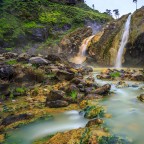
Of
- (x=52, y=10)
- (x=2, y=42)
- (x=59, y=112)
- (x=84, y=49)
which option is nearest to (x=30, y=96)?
(x=59, y=112)

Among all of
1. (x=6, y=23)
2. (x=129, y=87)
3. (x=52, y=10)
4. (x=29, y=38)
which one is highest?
(x=52, y=10)

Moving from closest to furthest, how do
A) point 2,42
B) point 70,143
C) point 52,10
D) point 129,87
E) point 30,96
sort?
point 70,143, point 30,96, point 129,87, point 2,42, point 52,10

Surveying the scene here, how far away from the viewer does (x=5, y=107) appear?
35.5 feet

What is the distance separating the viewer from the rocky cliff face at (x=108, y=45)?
31.1 meters

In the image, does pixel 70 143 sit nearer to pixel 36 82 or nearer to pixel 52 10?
pixel 36 82

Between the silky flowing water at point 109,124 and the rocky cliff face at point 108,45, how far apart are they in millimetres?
20235

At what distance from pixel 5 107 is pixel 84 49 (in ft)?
87.7

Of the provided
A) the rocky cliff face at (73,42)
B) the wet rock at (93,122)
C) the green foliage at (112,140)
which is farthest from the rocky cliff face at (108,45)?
the green foliage at (112,140)

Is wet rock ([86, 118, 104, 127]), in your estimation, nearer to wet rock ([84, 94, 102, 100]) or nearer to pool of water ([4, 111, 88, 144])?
pool of water ([4, 111, 88, 144])

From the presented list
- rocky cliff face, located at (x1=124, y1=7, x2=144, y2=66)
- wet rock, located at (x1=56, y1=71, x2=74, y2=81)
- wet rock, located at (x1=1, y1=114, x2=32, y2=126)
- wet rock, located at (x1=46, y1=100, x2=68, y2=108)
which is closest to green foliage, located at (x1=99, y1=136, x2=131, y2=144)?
wet rock, located at (x1=1, y1=114, x2=32, y2=126)

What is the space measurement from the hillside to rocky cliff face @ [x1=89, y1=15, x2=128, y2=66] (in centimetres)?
916

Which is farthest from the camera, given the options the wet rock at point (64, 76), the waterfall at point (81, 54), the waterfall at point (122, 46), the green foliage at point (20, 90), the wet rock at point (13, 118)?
the waterfall at point (81, 54)

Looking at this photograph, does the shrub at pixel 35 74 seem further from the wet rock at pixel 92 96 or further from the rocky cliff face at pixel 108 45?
the rocky cliff face at pixel 108 45

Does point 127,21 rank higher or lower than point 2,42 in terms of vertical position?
higher
